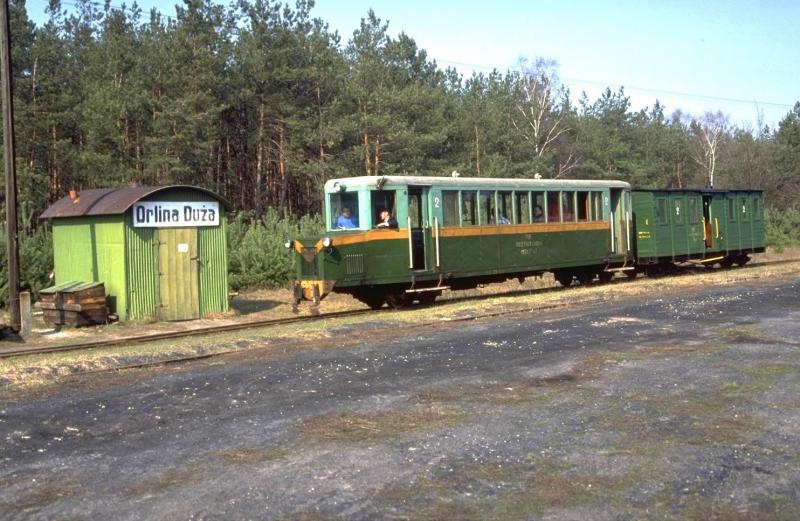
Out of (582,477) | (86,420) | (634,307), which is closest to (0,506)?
(86,420)

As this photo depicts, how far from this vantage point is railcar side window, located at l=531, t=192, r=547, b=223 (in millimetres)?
20756

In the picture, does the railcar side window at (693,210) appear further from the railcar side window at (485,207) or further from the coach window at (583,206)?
the railcar side window at (485,207)

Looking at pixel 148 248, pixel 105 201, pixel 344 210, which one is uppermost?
pixel 105 201

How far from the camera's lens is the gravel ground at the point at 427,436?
208 inches

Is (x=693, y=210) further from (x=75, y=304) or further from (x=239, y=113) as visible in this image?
(x=239, y=113)

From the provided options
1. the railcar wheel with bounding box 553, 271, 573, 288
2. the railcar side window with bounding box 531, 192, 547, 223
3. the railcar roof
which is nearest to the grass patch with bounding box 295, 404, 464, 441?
the railcar roof

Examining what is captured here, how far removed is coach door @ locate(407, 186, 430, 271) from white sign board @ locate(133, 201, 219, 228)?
13.4 feet

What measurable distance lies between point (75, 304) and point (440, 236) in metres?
7.34

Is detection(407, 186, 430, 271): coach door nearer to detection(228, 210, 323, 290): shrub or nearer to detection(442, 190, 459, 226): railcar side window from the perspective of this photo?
detection(442, 190, 459, 226): railcar side window

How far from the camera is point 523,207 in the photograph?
20.4m

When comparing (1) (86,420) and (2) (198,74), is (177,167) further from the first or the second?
(1) (86,420)

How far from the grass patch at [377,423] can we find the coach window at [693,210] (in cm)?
2063

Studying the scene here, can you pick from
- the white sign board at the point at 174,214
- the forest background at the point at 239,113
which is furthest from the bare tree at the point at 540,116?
the white sign board at the point at 174,214

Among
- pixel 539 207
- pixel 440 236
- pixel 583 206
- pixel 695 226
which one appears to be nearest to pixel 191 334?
pixel 440 236
